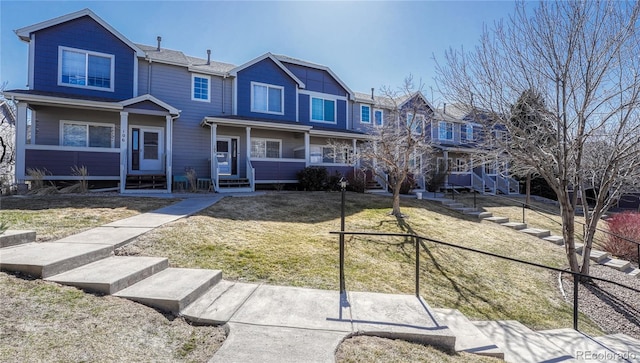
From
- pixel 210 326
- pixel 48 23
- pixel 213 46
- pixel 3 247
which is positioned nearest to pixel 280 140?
pixel 213 46

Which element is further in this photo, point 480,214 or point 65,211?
point 480,214

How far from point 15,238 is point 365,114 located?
19.3 m

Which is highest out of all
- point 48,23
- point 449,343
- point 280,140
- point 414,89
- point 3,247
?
point 48,23

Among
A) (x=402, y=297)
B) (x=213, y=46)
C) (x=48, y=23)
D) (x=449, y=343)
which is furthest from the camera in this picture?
(x=213, y=46)

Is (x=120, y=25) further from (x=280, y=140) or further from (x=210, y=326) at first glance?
(x=210, y=326)

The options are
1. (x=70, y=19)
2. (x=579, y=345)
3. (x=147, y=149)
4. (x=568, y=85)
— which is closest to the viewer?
(x=579, y=345)

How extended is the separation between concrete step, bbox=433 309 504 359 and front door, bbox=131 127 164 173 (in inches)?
572

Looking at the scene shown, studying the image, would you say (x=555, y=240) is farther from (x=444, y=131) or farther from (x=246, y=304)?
(x=444, y=131)

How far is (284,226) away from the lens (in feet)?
27.6

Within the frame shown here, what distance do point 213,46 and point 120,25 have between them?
456cm

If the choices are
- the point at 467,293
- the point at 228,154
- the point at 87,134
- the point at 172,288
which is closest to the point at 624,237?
the point at 467,293

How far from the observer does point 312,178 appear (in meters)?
16.0

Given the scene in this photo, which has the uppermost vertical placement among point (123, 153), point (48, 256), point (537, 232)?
point (123, 153)

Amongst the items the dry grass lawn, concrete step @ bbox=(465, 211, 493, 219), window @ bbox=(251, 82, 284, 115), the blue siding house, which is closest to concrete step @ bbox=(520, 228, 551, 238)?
concrete step @ bbox=(465, 211, 493, 219)
